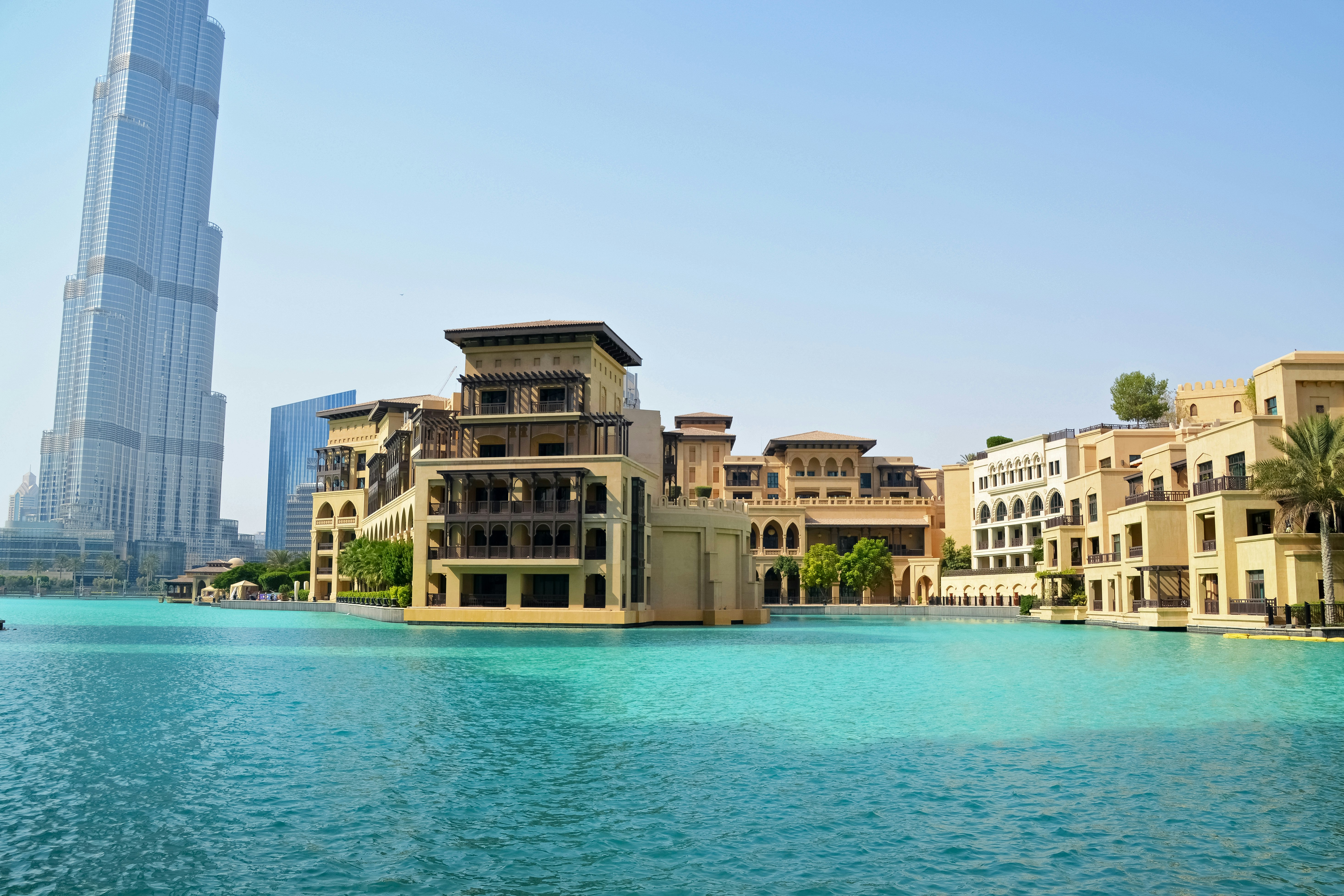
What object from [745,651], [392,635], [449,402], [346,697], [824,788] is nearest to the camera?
[824,788]

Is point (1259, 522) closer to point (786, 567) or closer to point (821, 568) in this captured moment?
point (821, 568)

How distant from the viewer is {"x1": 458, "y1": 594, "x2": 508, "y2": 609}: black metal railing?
59.8 m

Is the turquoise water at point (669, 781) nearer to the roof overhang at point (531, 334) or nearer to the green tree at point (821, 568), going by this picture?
the roof overhang at point (531, 334)

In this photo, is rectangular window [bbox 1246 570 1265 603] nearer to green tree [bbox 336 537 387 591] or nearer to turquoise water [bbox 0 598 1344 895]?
turquoise water [bbox 0 598 1344 895]

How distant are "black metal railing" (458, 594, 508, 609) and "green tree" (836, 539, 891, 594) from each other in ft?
138

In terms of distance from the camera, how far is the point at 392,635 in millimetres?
47500

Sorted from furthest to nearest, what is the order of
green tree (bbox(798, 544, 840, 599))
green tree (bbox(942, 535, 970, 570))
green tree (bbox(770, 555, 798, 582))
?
green tree (bbox(770, 555, 798, 582)) < green tree (bbox(942, 535, 970, 570)) < green tree (bbox(798, 544, 840, 599))

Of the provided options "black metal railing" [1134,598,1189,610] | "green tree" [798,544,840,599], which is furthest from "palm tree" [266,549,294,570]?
"black metal railing" [1134,598,1189,610]

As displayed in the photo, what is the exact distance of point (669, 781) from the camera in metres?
14.0

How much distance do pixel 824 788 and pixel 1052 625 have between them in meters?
56.9

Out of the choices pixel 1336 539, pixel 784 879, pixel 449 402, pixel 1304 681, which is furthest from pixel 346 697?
pixel 449 402

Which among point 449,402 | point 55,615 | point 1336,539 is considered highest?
point 449,402

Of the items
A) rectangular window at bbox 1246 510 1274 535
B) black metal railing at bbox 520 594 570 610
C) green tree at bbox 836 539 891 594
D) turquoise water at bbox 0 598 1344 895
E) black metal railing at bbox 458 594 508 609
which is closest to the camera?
turquoise water at bbox 0 598 1344 895

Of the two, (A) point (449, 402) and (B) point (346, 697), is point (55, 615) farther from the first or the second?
(B) point (346, 697)
